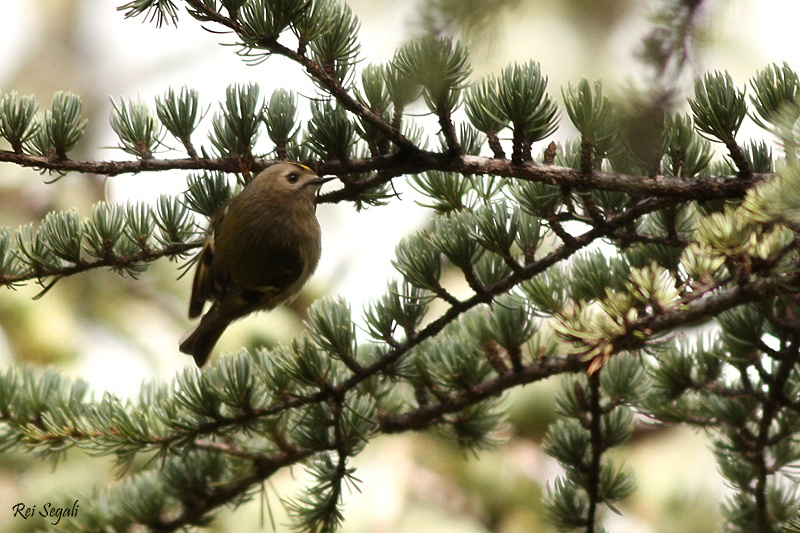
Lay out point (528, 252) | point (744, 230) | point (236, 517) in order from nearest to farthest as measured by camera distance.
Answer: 1. point (744, 230)
2. point (528, 252)
3. point (236, 517)

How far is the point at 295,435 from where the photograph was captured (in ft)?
4.44

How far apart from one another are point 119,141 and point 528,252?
72 centimetres

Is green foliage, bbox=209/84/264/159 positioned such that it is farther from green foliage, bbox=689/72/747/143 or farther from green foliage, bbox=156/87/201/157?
green foliage, bbox=689/72/747/143

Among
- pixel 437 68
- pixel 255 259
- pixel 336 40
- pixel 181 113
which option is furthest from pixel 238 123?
pixel 255 259

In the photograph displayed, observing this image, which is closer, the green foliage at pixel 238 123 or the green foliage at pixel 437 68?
the green foliage at pixel 437 68

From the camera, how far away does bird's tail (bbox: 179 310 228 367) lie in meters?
1.83

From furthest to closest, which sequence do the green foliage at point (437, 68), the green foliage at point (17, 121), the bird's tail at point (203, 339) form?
the bird's tail at point (203, 339), the green foliage at point (17, 121), the green foliage at point (437, 68)

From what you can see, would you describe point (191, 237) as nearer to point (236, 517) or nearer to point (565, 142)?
point (565, 142)

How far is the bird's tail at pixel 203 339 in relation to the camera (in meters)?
1.83

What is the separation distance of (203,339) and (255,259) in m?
0.26

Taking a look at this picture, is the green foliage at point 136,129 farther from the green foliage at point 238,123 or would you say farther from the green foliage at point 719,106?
the green foliage at point 719,106

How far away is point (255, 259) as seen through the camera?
6.39ft

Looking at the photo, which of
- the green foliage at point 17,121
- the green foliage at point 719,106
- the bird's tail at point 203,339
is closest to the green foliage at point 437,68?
the green foliage at point 719,106

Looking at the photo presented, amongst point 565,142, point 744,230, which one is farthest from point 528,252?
point 744,230
